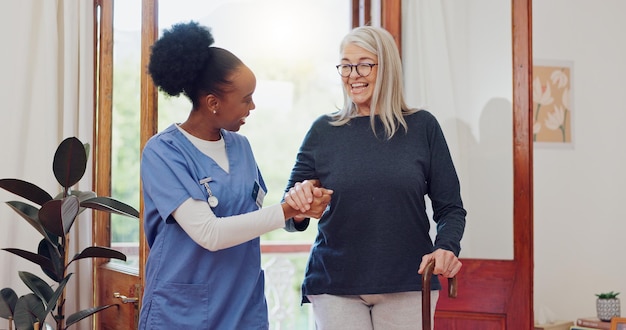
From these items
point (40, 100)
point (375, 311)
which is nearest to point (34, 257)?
point (40, 100)

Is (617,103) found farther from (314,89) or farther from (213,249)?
(314,89)

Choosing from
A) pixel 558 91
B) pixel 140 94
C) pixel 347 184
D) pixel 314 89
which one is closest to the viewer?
pixel 347 184

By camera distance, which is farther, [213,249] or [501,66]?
[501,66]

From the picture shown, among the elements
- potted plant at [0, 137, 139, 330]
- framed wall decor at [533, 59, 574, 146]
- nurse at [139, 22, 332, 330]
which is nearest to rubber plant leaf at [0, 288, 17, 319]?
potted plant at [0, 137, 139, 330]

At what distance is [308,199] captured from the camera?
196cm

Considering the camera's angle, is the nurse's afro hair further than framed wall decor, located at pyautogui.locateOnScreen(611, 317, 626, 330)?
No

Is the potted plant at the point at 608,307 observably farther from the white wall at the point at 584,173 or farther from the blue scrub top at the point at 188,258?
the blue scrub top at the point at 188,258

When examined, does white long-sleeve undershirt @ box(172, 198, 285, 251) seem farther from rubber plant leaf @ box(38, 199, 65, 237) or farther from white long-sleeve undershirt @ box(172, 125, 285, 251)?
rubber plant leaf @ box(38, 199, 65, 237)

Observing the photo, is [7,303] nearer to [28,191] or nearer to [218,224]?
[28,191]

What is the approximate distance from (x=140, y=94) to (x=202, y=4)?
1.15 meters

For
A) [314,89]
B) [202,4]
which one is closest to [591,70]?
[202,4]

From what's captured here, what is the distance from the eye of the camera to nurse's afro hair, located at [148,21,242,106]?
196cm

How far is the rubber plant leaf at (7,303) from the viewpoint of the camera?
254cm

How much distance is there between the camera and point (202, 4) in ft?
12.7
